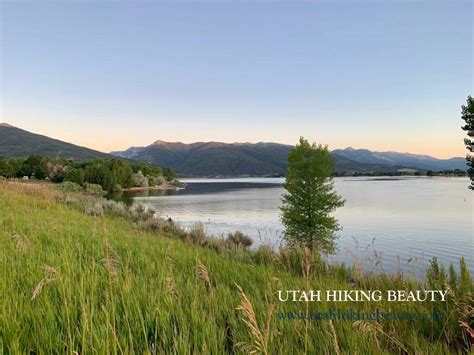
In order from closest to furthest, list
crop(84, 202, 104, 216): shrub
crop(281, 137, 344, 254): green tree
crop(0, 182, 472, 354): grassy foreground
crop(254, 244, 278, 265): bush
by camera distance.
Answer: crop(0, 182, 472, 354): grassy foreground, crop(254, 244, 278, 265): bush, crop(84, 202, 104, 216): shrub, crop(281, 137, 344, 254): green tree

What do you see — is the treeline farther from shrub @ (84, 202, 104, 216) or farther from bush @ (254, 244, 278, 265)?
bush @ (254, 244, 278, 265)

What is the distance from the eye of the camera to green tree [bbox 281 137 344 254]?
29359mm

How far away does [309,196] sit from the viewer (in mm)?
31234

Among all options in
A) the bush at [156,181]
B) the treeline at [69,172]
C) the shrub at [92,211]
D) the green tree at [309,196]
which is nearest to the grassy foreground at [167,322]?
the shrub at [92,211]

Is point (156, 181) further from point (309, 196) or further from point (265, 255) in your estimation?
point (265, 255)

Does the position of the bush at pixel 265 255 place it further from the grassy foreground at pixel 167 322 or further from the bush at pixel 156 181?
the bush at pixel 156 181

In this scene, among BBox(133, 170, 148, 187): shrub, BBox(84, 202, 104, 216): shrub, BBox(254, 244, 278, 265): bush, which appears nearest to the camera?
BBox(254, 244, 278, 265): bush

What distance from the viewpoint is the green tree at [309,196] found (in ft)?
96.3

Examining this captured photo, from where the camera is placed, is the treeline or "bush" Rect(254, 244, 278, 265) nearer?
"bush" Rect(254, 244, 278, 265)

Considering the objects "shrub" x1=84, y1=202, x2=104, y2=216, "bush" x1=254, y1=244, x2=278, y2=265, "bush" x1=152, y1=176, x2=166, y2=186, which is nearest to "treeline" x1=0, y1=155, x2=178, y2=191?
"bush" x1=152, y1=176, x2=166, y2=186

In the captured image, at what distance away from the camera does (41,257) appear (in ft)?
17.7

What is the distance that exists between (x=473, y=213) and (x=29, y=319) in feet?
186

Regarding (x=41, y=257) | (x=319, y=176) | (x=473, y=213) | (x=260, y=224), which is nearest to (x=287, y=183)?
(x=319, y=176)

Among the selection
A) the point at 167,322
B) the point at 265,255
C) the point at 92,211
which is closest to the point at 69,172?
the point at 92,211
